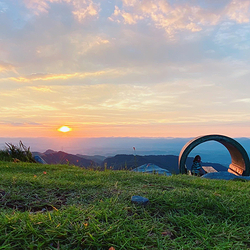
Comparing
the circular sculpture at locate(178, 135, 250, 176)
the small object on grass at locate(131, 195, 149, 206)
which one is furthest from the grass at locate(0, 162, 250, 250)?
the circular sculpture at locate(178, 135, 250, 176)

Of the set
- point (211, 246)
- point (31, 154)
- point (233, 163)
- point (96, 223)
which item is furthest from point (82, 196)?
point (233, 163)

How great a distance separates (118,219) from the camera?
2.47 m

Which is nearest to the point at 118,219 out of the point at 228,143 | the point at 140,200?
the point at 140,200

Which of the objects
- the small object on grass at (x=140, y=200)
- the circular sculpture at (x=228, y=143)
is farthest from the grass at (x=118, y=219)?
the circular sculpture at (x=228, y=143)

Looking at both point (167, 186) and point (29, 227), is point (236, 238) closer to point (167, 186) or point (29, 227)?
point (167, 186)

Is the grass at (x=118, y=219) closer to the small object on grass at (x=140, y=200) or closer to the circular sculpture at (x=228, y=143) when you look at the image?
the small object on grass at (x=140, y=200)

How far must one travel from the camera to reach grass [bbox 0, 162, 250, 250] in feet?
6.84

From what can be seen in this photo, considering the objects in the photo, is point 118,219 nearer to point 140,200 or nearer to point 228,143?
point 140,200

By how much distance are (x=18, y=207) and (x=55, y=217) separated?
95cm

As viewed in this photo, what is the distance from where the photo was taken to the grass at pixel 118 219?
209 centimetres

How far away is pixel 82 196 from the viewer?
340 cm

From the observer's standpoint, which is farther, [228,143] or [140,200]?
[228,143]

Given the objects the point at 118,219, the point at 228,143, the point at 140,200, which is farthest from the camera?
the point at 228,143

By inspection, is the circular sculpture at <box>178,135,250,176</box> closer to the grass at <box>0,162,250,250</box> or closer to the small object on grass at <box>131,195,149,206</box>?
the grass at <box>0,162,250,250</box>
